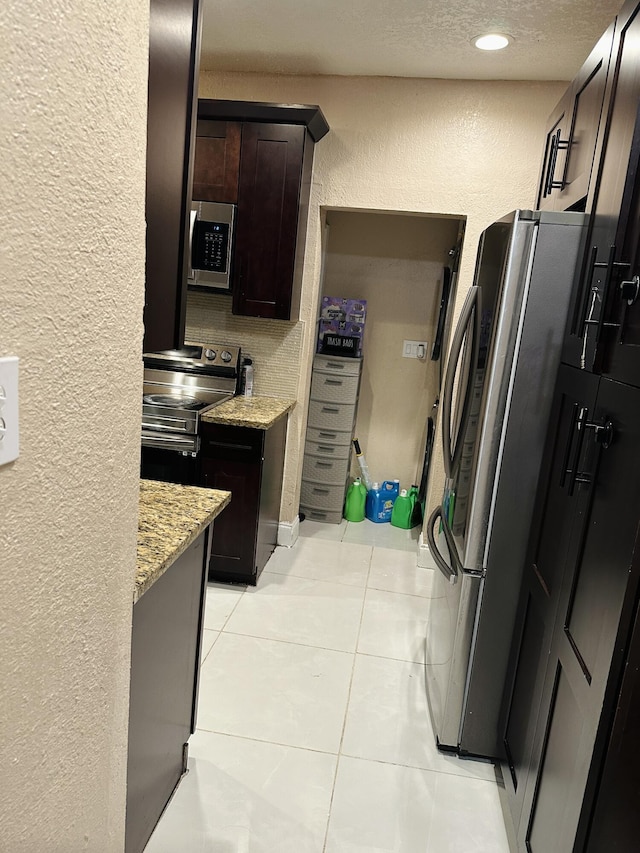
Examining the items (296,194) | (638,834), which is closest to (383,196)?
(296,194)

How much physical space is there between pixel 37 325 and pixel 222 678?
2.05m

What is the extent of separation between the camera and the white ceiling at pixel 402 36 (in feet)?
7.89

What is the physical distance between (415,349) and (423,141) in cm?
143

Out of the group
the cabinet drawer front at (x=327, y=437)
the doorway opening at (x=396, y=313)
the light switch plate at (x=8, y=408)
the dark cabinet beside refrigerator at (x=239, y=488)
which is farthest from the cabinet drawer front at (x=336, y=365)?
the light switch plate at (x=8, y=408)

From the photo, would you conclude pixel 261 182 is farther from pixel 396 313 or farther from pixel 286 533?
pixel 286 533

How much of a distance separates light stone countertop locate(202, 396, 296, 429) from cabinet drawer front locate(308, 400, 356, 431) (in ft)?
1.72

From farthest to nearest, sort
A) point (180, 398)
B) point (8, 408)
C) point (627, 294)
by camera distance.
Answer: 1. point (180, 398)
2. point (627, 294)
3. point (8, 408)

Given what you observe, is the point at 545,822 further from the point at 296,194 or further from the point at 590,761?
the point at 296,194

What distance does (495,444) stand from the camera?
1.86m

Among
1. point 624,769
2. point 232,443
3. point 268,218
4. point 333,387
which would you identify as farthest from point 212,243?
point 624,769

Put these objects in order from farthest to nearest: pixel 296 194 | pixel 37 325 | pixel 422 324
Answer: pixel 422 324, pixel 296 194, pixel 37 325

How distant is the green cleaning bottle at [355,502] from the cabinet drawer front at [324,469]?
15 cm

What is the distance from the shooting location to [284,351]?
3496 millimetres

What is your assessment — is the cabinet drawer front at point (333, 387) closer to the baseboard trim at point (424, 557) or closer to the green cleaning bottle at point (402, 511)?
the green cleaning bottle at point (402, 511)
